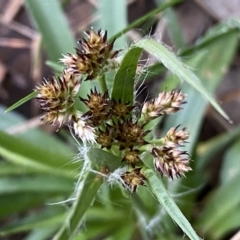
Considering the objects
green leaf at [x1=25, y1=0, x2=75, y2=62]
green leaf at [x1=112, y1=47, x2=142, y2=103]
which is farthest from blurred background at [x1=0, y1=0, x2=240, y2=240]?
green leaf at [x1=112, y1=47, x2=142, y2=103]

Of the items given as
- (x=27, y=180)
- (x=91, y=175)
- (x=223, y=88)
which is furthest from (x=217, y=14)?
(x=91, y=175)

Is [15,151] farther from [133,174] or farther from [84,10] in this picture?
[84,10]

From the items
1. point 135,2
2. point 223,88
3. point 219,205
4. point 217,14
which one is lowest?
point 219,205

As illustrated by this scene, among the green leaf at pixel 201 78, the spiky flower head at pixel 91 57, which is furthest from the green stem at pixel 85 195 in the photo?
the green leaf at pixel 201 78

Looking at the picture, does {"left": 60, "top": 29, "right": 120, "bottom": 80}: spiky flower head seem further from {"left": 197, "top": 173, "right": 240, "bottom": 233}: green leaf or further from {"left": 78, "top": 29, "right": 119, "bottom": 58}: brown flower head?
{"left": 197, "top": 173, "right": 240, "bottom": 233}: green leaf

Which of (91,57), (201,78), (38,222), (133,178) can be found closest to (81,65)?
(91,57)

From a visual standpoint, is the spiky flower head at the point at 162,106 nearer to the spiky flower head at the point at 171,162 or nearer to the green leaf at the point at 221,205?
the spiky flower head at the point at 171,162
